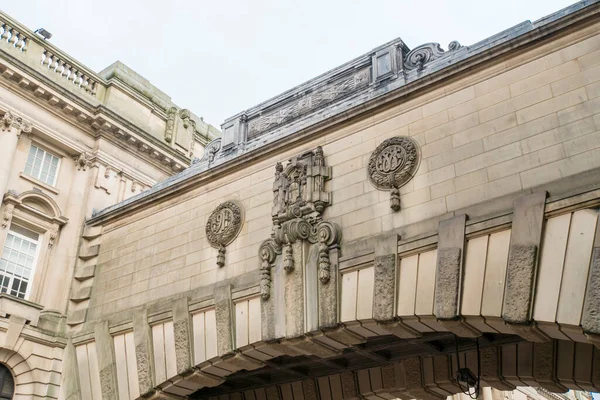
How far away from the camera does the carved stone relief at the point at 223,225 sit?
41.2 feet

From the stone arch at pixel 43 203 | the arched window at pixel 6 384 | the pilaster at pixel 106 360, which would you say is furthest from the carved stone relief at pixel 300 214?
the stone arch at pixel 43 203

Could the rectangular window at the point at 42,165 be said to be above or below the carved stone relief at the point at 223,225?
above

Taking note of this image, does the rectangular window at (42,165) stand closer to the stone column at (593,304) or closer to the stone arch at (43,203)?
the stone arch at (43,203)

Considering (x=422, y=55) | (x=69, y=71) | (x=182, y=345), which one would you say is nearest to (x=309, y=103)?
(x=422, y=55)

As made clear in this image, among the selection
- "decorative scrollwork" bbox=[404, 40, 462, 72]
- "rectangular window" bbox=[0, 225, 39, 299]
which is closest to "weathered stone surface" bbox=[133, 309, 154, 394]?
"rectangular window" bbox=[0, 225, 39, 299]

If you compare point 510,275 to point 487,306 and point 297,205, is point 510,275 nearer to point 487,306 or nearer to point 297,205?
point 487,306

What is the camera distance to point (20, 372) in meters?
13.9

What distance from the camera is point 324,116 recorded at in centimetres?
1202

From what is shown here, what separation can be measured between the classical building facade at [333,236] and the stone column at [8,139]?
6 cm

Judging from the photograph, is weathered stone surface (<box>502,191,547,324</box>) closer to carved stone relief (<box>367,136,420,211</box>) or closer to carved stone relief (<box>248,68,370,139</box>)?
carved stone relief (<box>367,136,420,211</box>)

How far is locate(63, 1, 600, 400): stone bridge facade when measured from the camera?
337 inches

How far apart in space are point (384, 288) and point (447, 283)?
1119 millimetres

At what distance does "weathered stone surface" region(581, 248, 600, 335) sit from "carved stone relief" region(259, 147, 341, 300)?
4.24m

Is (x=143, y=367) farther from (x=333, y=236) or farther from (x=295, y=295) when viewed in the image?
(x=333, y=236)
